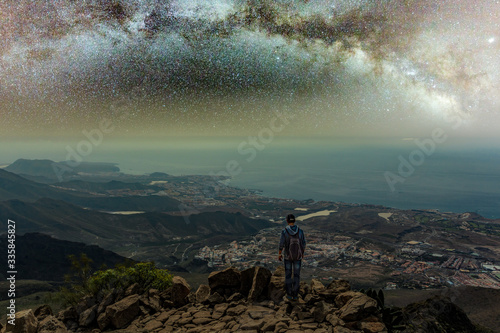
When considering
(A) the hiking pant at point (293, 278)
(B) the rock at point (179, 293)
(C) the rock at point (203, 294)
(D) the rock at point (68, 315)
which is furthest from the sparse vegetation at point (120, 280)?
(A) the hiking pant at point (293, 278)

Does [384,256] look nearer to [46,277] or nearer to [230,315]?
[230,315]

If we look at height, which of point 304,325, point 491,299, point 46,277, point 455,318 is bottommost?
point 46,277

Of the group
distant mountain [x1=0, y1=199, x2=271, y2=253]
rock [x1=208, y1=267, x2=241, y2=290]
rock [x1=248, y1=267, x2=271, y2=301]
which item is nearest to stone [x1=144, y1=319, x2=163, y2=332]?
rock [x1=208, y1=267, x2=241, y2=290]

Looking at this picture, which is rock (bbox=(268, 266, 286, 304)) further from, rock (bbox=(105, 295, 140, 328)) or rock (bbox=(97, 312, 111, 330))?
rock (bbox=(97, 312, 111, 330))

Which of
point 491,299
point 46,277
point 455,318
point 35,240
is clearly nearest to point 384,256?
point 491,299

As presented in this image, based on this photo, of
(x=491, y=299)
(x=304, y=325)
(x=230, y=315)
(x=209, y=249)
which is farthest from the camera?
(x=209, y=249)

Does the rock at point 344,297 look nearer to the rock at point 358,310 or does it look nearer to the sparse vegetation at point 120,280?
the rock at point 358,310

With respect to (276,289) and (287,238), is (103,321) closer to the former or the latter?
(276,289)
